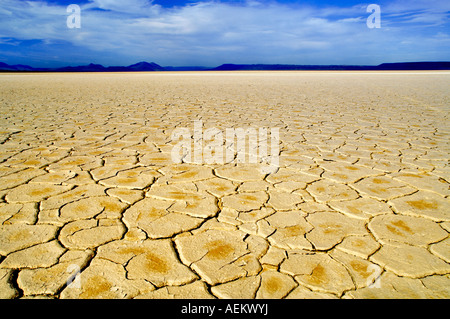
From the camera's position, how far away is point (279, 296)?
1.10 m

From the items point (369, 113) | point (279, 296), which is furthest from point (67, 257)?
point (369, 113)

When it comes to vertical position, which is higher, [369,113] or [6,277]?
[369,113]

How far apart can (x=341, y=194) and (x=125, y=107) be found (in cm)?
522

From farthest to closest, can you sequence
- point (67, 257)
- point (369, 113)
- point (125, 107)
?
point (125, 107) → point (369, 113) → point (67, 257)

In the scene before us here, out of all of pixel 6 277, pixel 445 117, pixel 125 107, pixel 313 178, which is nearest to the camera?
pixel 6 277

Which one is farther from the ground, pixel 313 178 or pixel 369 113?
pixel 369 113

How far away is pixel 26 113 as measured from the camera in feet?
16.8

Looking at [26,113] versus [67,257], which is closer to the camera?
[67,257]

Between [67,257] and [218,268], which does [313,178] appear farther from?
[67,257]
